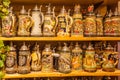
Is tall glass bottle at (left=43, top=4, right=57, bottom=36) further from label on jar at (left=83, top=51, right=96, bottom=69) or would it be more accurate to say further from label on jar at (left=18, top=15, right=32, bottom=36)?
label on jar at (left=83, top=51, right=96, bottom=69)

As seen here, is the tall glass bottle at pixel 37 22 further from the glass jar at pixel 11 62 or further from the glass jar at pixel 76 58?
the glass jar at pixel 76 58

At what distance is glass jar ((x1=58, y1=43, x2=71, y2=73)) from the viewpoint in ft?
5.17

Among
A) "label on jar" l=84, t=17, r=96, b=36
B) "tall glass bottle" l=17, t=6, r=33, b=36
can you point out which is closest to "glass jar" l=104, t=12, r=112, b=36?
"label on jar" l=84, t=17, r=96, b=36

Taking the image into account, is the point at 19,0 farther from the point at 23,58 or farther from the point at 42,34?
the point at 23,58

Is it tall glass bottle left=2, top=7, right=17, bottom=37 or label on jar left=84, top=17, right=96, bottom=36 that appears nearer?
tall glass bottle left=2, top=7, right=17, bottom=37

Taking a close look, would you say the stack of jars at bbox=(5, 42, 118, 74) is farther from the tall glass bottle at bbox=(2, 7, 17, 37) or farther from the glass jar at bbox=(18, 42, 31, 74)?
the tall glass bottle at bbox=(2, 7, 17, 37)

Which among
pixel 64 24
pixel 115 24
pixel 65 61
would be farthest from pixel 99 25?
pixel 65 61

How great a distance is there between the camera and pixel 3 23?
1.51 m

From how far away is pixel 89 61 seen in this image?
1.62m

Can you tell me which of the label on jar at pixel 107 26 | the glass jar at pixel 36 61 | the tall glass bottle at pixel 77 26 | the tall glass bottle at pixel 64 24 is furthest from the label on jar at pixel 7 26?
the label on jar at pixel 107 26

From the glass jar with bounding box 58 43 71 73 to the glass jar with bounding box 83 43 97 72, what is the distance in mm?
140

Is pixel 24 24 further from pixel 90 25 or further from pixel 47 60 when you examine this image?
pixel 90 25

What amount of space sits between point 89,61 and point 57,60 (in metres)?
0.26

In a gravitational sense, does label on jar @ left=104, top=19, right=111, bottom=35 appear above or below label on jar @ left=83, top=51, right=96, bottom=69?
above
